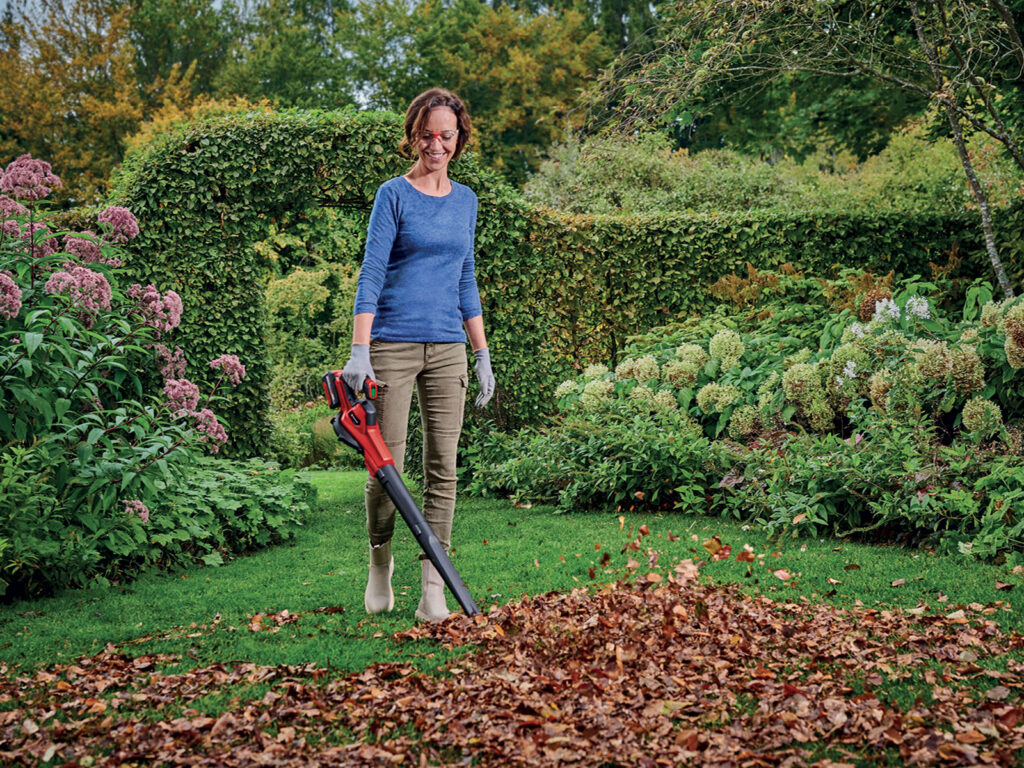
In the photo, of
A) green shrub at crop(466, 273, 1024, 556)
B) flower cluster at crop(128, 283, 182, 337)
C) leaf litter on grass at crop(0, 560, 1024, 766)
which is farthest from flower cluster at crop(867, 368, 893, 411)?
flower cluster at crop(128, 283, 182, 337)

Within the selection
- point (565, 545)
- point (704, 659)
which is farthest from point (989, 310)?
point (704, 659)

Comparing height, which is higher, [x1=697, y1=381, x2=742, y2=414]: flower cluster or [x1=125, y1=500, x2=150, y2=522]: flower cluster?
[x1=697, y1=381, x2=742, y2=414]: flower cluster

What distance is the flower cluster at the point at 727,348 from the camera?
245 inches

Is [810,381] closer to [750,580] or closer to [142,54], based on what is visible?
[750,580]

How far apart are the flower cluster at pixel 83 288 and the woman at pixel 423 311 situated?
72.2 inches

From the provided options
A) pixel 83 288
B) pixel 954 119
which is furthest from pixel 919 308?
pixel 83 288

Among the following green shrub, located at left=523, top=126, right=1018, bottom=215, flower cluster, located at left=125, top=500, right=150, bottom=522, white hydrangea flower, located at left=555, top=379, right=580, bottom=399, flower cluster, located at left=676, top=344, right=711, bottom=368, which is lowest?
flower cluster, located at left=125, top=500, right=150, bottom=522

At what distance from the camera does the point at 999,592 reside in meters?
3.35

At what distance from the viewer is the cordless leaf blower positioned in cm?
308

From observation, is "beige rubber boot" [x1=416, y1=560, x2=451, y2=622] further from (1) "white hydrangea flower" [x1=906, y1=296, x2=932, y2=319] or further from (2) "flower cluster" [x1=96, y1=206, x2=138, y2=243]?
(1) "white hydrangea flower" [x1=906, y1=296, x2=932, y2=319]

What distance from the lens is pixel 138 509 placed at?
13.1ft

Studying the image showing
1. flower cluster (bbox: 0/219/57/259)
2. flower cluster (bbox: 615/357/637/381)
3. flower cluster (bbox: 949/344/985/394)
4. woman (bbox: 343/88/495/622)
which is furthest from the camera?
flower cluster (bbox: 615/357/637/381)

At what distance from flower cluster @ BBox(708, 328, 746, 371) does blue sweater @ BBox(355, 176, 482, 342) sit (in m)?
3.44

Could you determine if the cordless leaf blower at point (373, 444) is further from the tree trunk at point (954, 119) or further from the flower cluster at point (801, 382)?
the tree trunk at point (954, 119)
